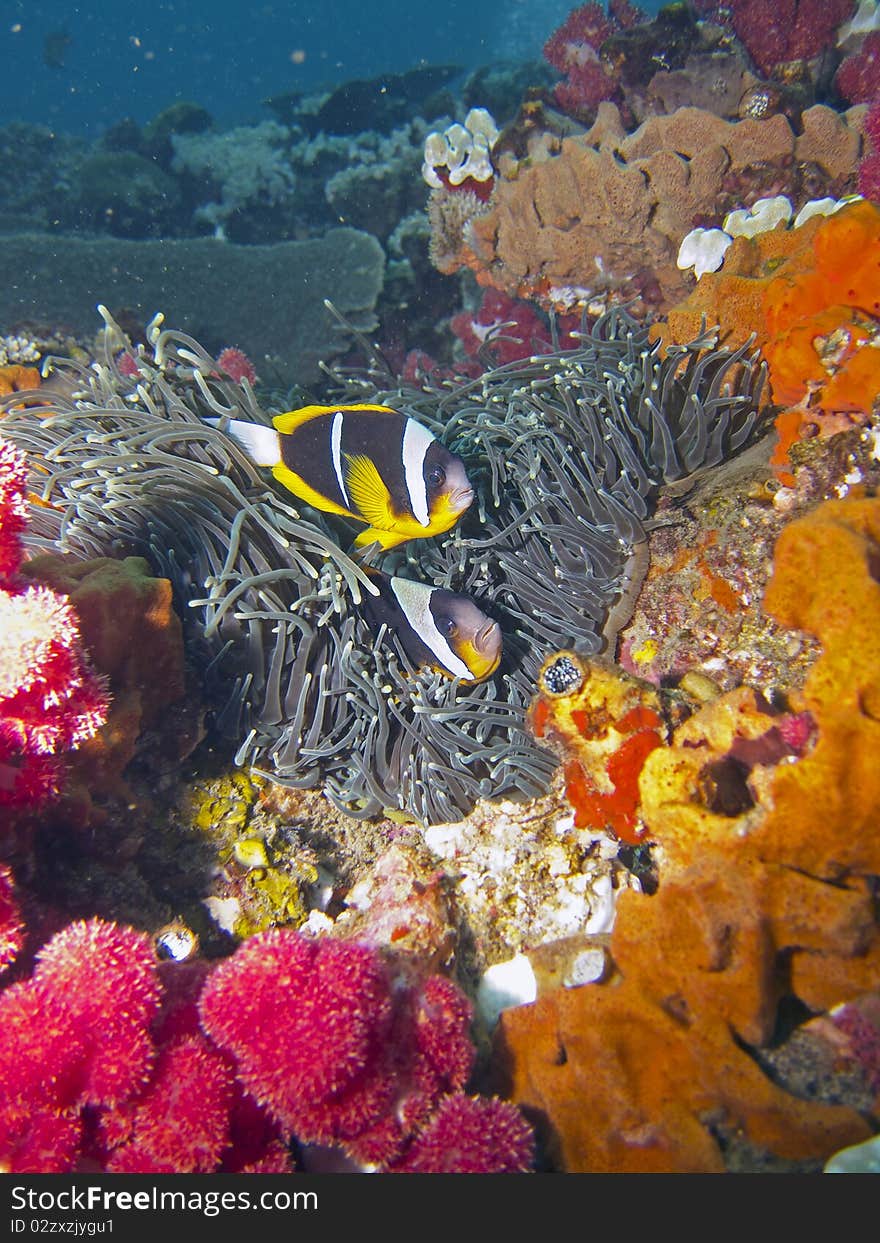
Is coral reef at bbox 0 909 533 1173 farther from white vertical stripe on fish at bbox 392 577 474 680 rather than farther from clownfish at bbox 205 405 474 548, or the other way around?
clownfish at bbox 205 405 474 548

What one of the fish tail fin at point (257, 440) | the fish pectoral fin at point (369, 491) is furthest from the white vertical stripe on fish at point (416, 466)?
the fish tail fin at point (257, 440)

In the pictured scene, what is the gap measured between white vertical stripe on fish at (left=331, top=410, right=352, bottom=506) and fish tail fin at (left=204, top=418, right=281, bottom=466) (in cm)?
28

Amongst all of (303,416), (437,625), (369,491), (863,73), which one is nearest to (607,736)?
(437,625)

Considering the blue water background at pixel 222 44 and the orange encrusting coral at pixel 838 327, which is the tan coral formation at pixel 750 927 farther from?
the blue water background at pixel 222 44

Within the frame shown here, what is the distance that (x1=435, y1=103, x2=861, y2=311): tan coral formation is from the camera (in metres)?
5.12

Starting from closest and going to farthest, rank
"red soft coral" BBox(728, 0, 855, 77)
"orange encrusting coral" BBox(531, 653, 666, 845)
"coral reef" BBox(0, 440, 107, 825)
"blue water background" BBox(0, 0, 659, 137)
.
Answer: "coral reef" BBox(0, 440, 107, 825)
"orange encrusting coral" BBox(531, 653, 666, 845)
"red soft coral" BBox(728, 0, 855, 77)
"blue water background" BBox(0, 0, 659, 137)

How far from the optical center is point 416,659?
331 cm

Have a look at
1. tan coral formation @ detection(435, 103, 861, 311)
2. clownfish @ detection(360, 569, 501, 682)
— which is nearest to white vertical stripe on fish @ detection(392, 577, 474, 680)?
clownfish @ detection(360, 569, 501, 682)

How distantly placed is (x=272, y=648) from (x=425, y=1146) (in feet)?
6.55

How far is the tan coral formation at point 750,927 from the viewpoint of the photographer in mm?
1988

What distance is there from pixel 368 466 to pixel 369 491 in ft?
0.35

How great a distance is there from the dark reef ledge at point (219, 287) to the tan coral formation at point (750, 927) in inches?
262

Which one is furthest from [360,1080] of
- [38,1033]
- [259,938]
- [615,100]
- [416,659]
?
[615,100]

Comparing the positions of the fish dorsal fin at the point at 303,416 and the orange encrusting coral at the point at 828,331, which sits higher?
the fish dorsal fin at the point at 303,416
